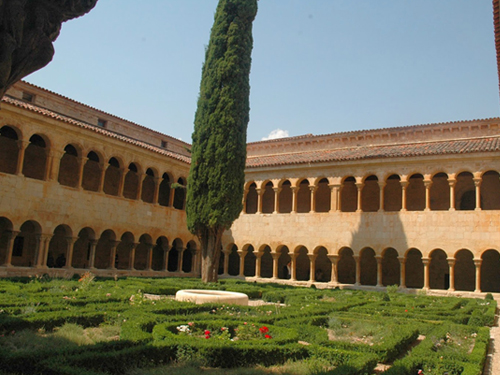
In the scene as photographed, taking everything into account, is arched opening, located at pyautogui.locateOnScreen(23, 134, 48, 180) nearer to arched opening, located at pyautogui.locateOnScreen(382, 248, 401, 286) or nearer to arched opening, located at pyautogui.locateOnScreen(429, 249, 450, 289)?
arched opening, located at pyautogui.locateOnScreen(382, 248, 401, 286)

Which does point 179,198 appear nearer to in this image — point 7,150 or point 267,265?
point 267,265

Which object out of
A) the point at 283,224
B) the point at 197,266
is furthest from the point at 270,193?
the point at 197,266

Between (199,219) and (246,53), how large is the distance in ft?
24.6

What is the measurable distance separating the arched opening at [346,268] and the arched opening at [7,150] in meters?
16.8

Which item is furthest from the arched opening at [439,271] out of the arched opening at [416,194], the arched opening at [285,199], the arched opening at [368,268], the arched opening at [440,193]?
the arched opening at [285,199]

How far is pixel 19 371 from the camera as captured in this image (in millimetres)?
5113

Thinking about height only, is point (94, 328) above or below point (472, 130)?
below

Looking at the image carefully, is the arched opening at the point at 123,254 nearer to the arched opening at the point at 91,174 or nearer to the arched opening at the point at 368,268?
the arched opening at the point at 91,174

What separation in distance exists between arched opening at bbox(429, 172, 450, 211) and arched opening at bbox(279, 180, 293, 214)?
7812 millimetres

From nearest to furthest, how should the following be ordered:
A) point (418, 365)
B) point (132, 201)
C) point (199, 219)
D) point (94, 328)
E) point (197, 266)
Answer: point (418, 365), point (94, 328), point (199, 219), point (132, 201), point (197, 266)

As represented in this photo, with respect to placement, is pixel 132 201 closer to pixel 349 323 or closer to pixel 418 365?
pixel 349 323

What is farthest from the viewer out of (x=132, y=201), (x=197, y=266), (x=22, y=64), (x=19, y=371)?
(x=197, y=266)

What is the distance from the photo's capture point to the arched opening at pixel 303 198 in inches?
1099

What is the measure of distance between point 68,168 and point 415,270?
58.6 ft
